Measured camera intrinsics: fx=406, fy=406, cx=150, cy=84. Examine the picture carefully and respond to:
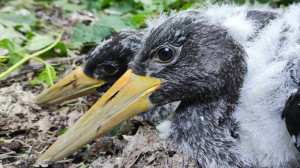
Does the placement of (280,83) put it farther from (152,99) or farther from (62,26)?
(62,26)

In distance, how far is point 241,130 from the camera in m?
2.52

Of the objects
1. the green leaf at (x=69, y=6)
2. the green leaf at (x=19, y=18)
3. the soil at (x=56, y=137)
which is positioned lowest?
the green leaf at (x=69, y=6)

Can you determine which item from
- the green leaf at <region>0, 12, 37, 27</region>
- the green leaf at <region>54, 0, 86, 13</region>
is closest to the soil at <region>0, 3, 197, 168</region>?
the green leaf at <region>0, 12, 37, 27</region>

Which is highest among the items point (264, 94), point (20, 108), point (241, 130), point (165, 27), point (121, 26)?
point (165, 27)

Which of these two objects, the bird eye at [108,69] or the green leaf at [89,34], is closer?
the bird eye at [108,69]

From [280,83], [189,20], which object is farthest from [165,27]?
[280,83]

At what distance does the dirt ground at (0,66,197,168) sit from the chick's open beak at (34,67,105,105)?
10 centimetres

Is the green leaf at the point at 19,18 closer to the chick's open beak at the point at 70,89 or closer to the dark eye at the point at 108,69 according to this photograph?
the chick's open beak at the point at 70,89

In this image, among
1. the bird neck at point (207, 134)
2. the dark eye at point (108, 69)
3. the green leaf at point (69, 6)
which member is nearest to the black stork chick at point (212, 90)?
the bird neck at point (207, 134)

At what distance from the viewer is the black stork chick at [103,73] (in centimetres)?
314

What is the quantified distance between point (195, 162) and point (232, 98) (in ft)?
1.51

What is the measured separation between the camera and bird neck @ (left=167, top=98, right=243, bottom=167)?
7.99ft

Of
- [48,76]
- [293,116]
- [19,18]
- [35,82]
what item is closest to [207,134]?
[293,116]

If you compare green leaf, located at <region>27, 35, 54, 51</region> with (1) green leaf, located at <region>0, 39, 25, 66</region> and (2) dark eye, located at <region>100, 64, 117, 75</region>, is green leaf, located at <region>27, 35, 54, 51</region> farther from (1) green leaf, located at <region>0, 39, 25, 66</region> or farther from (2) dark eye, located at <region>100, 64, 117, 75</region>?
(2) dark eye, located at <region>100, 64, 117, 75</region>
